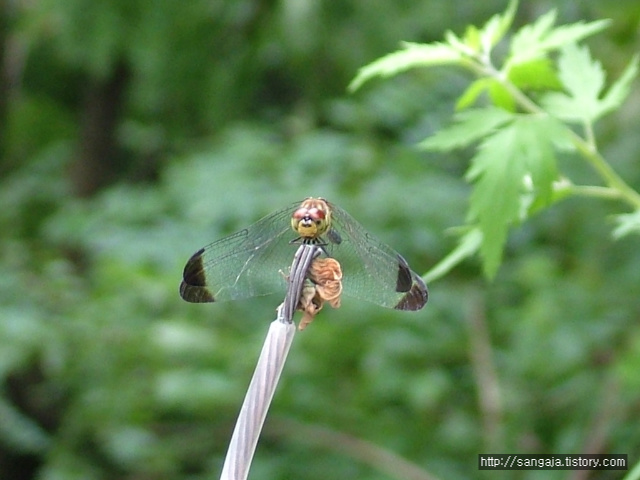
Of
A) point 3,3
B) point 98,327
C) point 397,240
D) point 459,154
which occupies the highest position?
point 3,3

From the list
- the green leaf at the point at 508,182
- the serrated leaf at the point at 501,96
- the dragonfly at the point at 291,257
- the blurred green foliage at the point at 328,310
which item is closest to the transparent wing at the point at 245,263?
the dragonfly at the point at 291,257

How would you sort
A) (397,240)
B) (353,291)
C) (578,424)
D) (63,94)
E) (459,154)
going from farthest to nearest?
(63,94) < (459,154) < (397,240) < (578,424) < (353,291)

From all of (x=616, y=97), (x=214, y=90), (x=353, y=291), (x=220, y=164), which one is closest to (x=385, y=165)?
(x=220, y=164)

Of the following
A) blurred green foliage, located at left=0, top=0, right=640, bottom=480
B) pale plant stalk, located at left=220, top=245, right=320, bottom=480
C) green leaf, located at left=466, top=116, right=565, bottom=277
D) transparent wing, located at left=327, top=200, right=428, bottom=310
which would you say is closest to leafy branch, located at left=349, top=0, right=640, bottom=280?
green leaf, located at left=466, top=116, right=565, bottom=277

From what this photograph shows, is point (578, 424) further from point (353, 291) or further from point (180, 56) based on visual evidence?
Result: point (180, 56)

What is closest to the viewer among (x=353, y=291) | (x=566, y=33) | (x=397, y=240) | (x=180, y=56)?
(x=353, y=291)

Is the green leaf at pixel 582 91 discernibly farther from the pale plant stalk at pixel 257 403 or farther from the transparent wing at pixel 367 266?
the pale plant stalk at pixel 257 403

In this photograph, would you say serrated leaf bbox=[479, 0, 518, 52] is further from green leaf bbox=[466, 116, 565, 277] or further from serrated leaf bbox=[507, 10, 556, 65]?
green leaf bbox=[466, 116, 565, 277]
